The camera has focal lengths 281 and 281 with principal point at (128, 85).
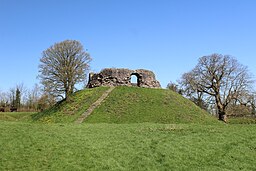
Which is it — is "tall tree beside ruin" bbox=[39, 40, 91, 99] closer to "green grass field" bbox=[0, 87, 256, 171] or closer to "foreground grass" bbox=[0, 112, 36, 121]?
"foreground grass" bbox=[0, 112, 36, 121]

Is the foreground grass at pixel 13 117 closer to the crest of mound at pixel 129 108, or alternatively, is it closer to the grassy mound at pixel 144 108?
the crest of mound at pixel 129 108

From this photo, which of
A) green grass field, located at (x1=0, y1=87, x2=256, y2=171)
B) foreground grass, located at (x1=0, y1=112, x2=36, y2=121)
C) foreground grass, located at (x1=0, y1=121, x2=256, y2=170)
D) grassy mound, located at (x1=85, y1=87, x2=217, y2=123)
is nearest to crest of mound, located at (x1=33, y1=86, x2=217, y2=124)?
grassy mound, located at (x1=85, y1=87, x2=217, y2=123)

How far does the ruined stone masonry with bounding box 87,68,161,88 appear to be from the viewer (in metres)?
40.0

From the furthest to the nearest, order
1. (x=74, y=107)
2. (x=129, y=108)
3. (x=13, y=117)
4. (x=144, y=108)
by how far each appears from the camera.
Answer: (x=13, y=117) < (x=74, y=107) < (x=144, y=108) < (x=129, y=108)

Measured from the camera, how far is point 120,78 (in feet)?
132

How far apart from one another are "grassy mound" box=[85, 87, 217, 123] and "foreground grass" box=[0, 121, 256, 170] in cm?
1196

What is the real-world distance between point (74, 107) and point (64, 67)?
721 cm

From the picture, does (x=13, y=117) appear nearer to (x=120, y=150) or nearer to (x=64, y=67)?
(x=64, y=67)

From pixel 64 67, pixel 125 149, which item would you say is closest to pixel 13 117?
pixel 64 67

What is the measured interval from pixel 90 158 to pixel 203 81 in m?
40.6

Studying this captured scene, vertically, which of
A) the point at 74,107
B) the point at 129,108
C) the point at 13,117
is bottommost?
the point at 13,117

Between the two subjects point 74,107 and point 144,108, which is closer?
point 144,108

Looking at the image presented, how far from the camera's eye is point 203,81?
50.6m

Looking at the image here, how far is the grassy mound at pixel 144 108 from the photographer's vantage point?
30527 millimetres
